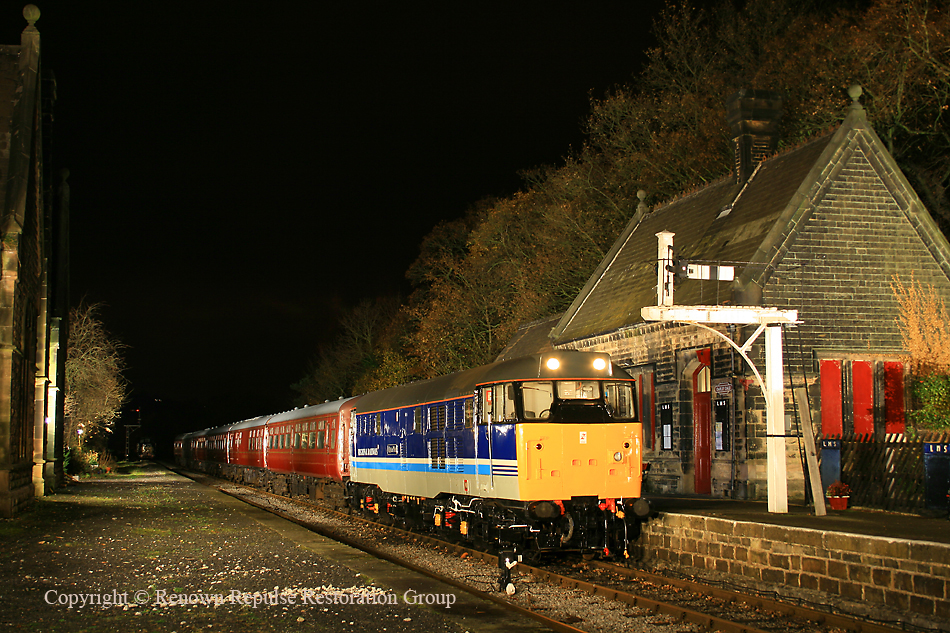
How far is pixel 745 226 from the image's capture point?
21766mm

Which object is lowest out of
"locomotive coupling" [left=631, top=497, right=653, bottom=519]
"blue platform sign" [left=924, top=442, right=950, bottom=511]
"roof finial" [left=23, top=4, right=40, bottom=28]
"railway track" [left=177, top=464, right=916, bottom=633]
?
"railway track" [left=177, top=464, right=916, bottom=633]

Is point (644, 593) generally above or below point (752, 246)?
below

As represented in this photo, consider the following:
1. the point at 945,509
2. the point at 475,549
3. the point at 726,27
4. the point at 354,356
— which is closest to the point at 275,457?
the point at 475,549

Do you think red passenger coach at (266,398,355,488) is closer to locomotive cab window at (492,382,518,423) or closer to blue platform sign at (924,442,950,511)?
locomotive cab window at (492,382,518,423)

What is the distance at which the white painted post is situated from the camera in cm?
1527

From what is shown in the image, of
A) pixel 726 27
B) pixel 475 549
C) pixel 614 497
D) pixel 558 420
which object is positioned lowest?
pixel 475 549

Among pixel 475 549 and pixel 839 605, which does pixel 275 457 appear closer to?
pixel 475 549

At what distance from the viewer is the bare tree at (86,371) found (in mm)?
44844

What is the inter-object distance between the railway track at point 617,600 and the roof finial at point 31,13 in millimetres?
19021

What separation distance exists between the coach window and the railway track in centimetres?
221

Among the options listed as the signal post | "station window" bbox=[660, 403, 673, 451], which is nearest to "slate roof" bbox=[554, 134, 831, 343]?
"station window" bbox=[660, 403, 673, 451]

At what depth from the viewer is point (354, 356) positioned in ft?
238

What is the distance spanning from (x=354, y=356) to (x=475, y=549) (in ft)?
188

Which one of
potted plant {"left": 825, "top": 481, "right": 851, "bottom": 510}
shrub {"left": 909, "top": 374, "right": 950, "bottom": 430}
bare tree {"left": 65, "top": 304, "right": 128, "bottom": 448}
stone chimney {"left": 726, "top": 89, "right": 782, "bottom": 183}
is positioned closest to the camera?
potted plant {"left": 825, "top": 481, "right": 851, "bottom": 510}
